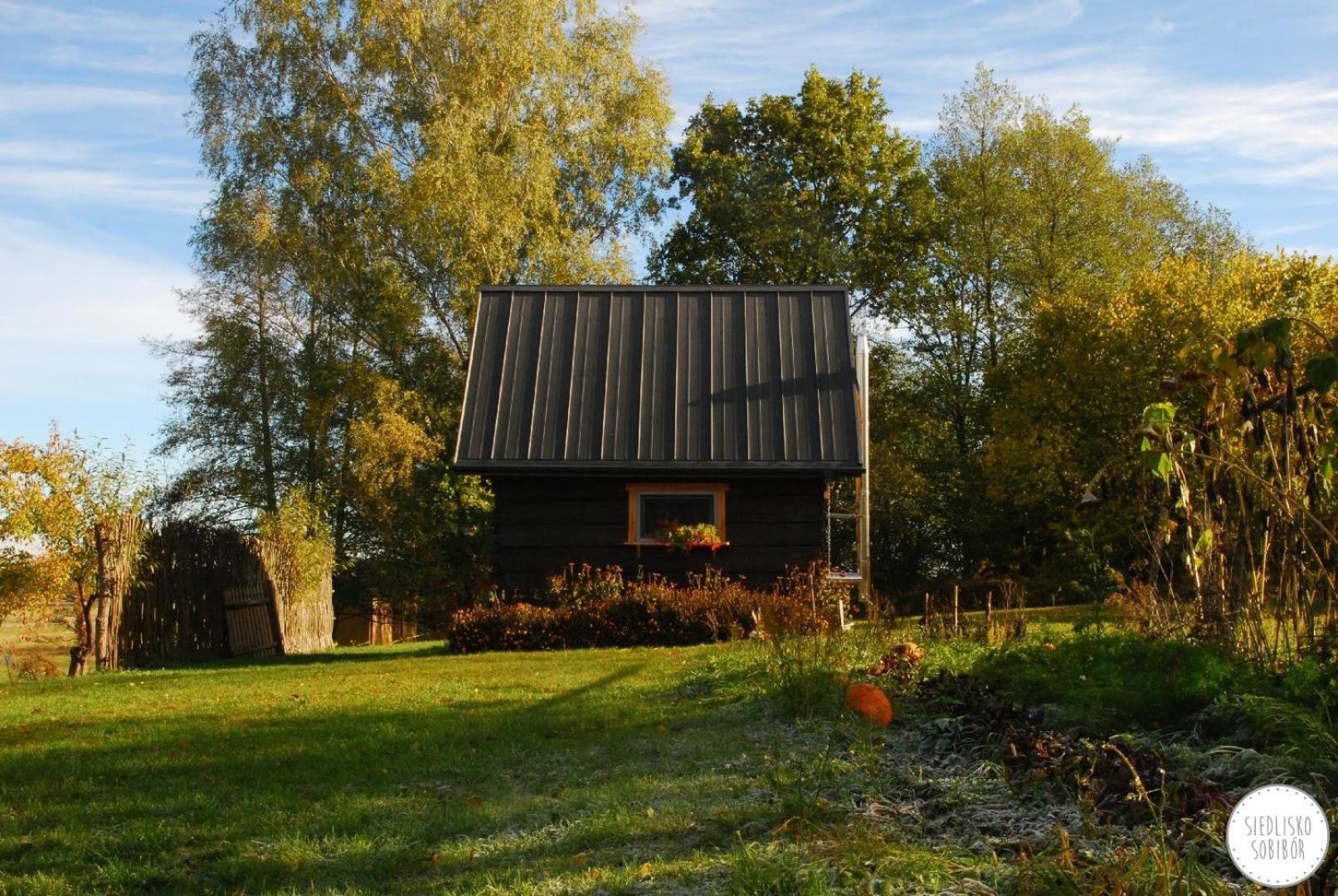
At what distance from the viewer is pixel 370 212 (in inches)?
1048

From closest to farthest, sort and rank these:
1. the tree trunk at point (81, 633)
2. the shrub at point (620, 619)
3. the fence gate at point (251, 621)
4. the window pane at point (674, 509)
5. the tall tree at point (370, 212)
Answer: the shrub at point (620, 619) → the tree trunk at point (81, 633) → the window pane at point (674, 509) → the fence gate at point (251, 621) → the tall tree at point (370, 212)

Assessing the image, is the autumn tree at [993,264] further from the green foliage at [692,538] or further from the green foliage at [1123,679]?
the green foliage at [1123,679]

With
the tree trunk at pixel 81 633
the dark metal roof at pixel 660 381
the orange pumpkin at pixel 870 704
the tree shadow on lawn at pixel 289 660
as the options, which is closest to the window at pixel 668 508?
the dark metal roof at pixel 660 381

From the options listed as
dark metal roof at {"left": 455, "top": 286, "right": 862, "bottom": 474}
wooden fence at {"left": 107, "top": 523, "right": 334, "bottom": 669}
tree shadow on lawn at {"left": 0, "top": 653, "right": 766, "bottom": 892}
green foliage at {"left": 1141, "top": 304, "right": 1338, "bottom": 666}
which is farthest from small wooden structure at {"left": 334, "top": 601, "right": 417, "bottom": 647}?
green foliage at {"left": 1141, "top": 304, "right": 1338, "bottom": 666}

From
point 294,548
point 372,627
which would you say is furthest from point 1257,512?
point 372,627

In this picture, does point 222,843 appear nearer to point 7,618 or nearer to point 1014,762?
point 1014,762

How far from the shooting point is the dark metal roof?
15992 millimetres

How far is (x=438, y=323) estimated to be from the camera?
94.8ft

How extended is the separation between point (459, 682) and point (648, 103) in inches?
843

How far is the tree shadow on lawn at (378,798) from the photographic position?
5062 mm

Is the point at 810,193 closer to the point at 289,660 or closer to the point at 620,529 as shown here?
the point at 620,529

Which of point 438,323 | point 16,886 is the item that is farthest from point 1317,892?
point 438,323

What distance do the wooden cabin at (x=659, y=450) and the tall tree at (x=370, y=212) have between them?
9.82 meters

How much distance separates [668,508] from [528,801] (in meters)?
10.7
